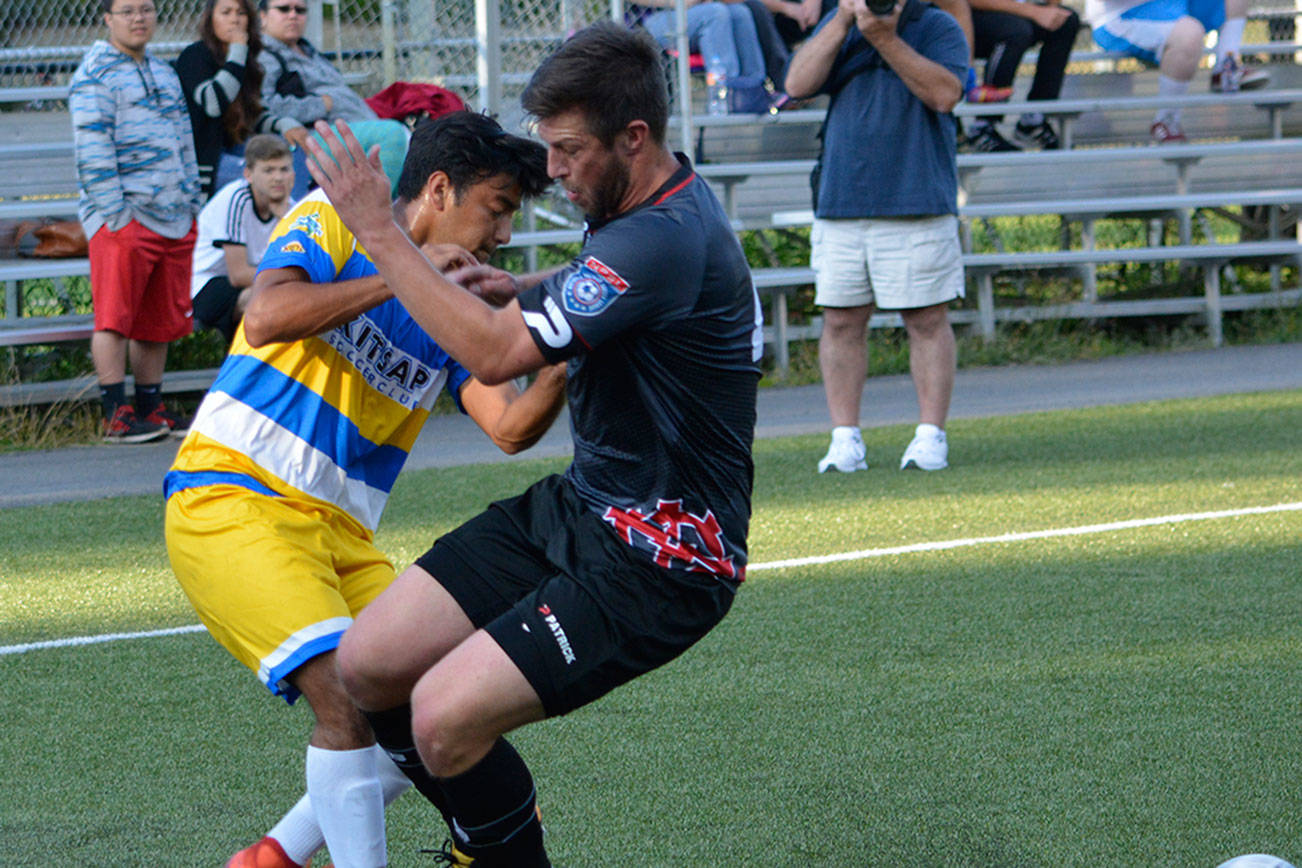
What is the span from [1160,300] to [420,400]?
10.1 meters

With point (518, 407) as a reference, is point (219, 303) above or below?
below

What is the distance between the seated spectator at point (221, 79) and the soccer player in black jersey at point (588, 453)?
257 inches

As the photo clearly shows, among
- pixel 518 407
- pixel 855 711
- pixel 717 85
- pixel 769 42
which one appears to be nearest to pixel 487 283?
pixel 518 407

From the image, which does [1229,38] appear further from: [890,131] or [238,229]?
[238,229]

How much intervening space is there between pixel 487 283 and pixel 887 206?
467 centimetres

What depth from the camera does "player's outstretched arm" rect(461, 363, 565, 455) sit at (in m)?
3.31

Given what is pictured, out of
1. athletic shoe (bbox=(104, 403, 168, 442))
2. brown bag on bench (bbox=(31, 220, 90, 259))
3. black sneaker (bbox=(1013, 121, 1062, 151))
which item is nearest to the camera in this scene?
athletic shoe (bbox=(104, 403, 168, 442))

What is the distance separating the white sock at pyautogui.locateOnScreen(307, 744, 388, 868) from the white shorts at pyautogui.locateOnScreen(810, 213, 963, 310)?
185 inches

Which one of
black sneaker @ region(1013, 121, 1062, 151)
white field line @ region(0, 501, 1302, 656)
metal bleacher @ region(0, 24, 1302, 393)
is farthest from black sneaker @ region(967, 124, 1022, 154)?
white field line @ region(0, 501, 1302, 656)

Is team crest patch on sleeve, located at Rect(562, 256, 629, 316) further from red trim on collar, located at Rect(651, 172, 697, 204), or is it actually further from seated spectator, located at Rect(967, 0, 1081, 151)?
seated spectator, located at Rect(967, 0, 1081, 151)

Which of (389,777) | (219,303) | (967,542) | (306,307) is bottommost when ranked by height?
(967,542)

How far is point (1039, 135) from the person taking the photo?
42.2 ft

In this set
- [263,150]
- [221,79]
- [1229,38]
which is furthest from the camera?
[1229,38]

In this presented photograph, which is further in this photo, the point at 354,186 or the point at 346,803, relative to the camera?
the point at 346,803
